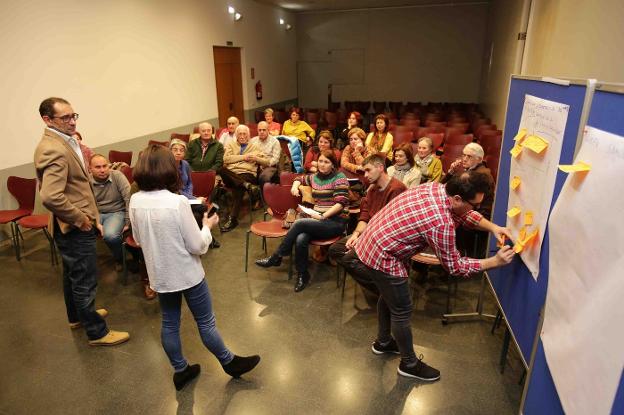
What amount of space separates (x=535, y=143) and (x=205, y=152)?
397 centimetres

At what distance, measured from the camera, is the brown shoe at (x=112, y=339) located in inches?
110

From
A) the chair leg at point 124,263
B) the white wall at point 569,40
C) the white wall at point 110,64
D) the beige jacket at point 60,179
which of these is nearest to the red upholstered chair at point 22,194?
the white wall at point 110,64

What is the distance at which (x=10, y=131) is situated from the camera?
14.5 ft

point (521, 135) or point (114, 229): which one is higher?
point (521, 135)

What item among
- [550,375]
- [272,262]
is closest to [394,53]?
[272,262]

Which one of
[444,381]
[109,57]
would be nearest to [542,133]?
[444,381]

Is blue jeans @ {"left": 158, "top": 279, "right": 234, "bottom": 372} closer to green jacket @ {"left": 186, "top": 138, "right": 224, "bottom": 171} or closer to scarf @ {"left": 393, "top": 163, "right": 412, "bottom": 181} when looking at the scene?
scarf @ {"left": 393, "top": 163, "right": 412, "bottom": 181}

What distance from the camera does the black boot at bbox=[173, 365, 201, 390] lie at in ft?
7.81

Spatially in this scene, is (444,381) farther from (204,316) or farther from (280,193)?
(280,193)

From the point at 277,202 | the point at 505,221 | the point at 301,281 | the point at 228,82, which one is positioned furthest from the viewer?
the point at 228,82

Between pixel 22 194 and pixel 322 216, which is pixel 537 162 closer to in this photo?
pixel 322 216

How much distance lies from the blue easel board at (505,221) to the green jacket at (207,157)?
3.40 m

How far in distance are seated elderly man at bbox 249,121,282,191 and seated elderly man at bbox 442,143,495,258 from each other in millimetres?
2332

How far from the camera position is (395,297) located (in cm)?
223
